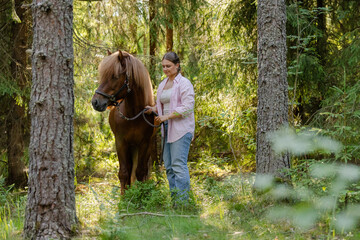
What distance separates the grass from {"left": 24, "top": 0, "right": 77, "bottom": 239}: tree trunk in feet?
0.85

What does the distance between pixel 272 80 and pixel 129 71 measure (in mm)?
2141

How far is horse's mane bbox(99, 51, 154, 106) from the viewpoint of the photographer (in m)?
5.22

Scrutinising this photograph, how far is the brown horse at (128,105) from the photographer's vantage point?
5215 millimetres

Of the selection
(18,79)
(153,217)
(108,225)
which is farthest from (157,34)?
(108,225)

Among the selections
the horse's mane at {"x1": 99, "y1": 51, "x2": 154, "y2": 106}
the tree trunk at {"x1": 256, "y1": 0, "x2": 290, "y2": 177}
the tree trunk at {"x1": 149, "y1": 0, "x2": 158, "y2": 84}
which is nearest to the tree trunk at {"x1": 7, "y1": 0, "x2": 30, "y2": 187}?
the tree trunk at {"x1": 149, "y1": 0, "x2": 158, "y2": 84}

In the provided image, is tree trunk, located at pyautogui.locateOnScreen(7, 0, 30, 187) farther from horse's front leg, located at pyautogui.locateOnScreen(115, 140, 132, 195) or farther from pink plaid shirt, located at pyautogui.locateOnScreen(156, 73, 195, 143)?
pink plaid shirt, located at pyautogui.locateOnScreen(156, 73, 195, 143)

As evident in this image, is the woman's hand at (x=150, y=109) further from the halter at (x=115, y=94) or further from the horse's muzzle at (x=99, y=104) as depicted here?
the horse's muzzle at (x=99, y=104)

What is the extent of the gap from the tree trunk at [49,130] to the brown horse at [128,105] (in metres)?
1.45

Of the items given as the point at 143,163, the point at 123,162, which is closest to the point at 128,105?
the point at 123,162

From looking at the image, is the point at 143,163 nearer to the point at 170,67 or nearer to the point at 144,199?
the point at 144,199

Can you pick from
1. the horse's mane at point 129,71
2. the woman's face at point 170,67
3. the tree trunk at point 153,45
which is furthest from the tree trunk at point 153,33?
the woman's face at point 170,67

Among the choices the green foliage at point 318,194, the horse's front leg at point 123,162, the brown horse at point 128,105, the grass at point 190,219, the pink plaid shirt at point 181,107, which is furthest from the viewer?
the horse's front leg at point 123,162

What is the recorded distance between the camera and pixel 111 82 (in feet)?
17.2

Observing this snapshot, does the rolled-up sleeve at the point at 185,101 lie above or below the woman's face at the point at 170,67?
below
